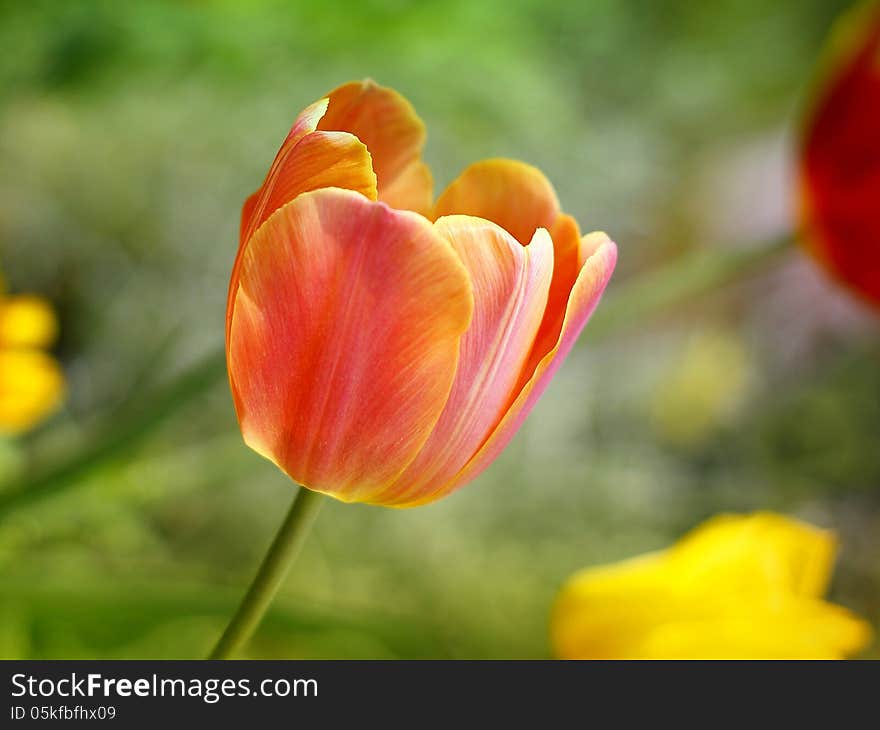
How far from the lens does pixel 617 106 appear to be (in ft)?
2.93

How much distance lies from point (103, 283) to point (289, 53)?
0.17 meters

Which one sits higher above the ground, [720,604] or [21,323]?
[21,323]

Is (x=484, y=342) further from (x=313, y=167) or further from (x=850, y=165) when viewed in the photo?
(x=850, y=165)

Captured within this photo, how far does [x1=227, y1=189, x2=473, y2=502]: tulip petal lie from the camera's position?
5.4 inches

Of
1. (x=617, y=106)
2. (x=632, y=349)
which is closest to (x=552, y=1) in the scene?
(x=617, y=106)

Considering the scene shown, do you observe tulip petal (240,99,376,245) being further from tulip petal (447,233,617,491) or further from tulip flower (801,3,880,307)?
tulip flower (801,3,880,307)

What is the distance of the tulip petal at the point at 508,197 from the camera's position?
16 cm

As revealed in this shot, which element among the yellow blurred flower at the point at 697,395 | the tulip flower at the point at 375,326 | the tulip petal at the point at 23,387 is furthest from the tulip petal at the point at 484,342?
the yellow blurred flower at the point at 697,395

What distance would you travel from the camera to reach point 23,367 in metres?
0.29

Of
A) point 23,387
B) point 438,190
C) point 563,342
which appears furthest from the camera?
point 438,190

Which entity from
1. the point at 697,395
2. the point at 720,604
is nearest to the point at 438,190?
the point at 697,395

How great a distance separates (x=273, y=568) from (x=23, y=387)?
16 cm

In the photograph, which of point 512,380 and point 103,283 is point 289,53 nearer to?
point 103,283

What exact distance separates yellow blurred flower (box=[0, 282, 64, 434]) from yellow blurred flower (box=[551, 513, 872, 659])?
147 millimetres
